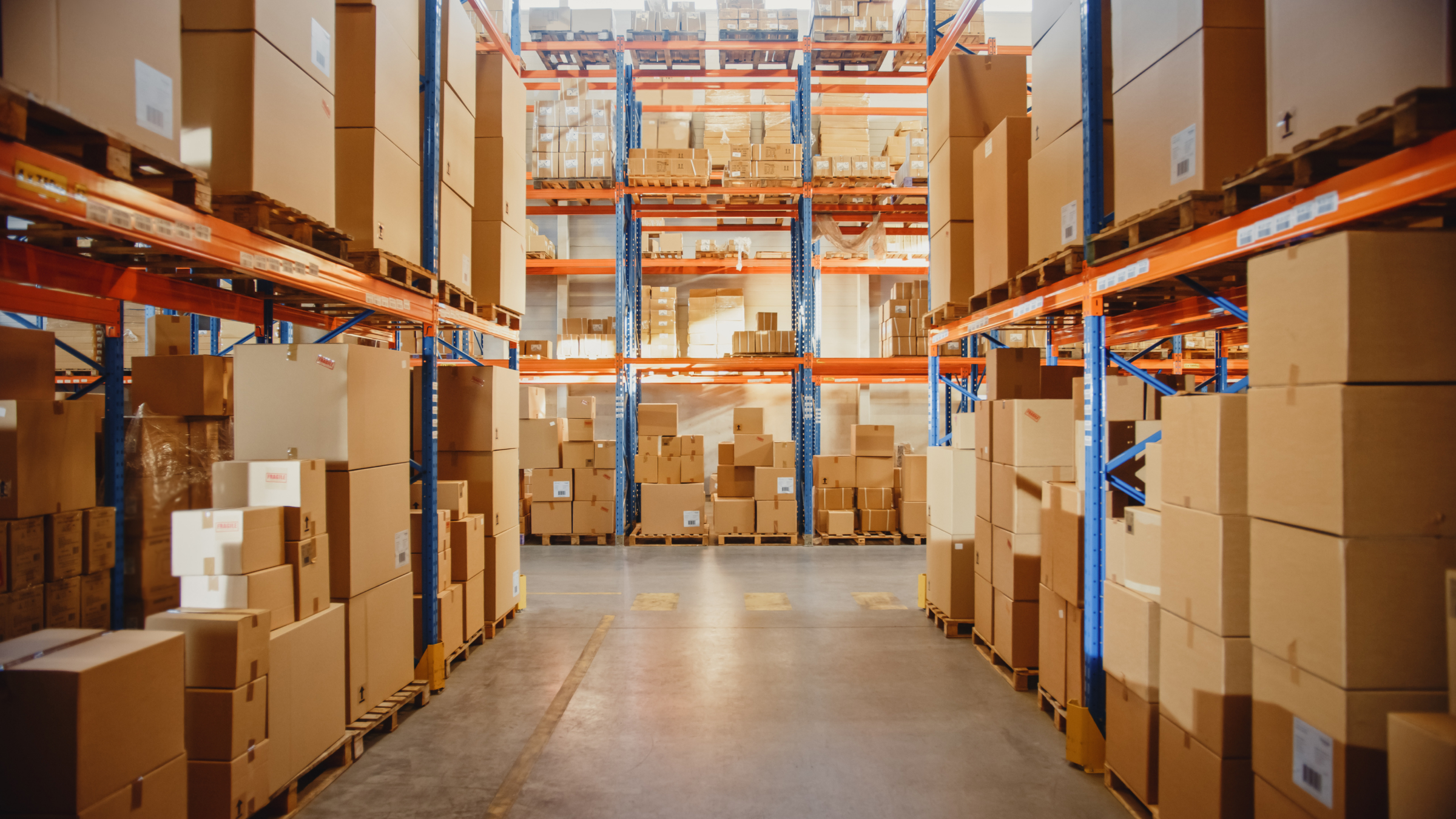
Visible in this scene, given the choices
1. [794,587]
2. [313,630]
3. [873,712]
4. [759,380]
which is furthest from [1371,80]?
[759,380]

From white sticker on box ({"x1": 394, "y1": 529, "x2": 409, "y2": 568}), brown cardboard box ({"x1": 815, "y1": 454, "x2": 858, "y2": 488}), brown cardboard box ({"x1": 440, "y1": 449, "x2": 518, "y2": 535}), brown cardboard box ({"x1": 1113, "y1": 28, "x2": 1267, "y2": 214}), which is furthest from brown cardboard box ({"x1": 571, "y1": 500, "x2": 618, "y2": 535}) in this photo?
brown cardboard box ({"x1": 1113, "y1": 28, "x2": 1267, "y2": 214})

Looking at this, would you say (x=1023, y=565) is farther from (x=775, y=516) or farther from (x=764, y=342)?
(x=764, y=342)

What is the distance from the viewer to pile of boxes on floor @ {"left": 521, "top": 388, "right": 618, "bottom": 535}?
937 cm

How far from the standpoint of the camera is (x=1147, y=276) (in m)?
3.00

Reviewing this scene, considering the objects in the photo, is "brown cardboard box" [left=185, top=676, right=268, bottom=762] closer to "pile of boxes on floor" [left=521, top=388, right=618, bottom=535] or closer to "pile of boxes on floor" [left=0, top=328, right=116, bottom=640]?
"pile of boxes on floor" [left=0, top=328, right=116, bottom=640]

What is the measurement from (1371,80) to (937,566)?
4360 mm

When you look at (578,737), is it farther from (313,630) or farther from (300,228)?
(300,228)

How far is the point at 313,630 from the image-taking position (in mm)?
3186

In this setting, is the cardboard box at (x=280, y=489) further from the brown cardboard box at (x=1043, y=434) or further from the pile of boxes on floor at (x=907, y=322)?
the pile of boxes on floor at (x=907, y=322)

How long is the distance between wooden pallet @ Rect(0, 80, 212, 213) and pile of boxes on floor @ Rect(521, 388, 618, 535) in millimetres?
6830

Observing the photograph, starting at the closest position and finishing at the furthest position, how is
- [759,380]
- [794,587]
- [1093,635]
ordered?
[1093,635] → [794,587] → [759,380]

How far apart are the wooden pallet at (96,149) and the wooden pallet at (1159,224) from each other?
371 centimetres

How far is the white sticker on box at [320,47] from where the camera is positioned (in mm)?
3182

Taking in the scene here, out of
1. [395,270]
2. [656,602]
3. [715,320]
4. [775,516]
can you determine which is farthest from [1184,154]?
[715,320]
